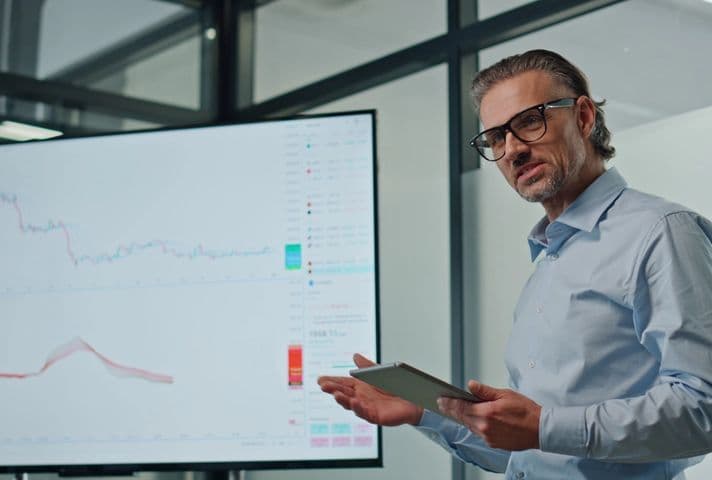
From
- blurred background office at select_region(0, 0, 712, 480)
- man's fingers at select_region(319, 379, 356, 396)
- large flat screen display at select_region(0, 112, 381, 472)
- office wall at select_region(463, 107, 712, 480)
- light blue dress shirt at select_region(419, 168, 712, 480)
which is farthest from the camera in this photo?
large flat screen display at select_region(0, 112, 381, 472)

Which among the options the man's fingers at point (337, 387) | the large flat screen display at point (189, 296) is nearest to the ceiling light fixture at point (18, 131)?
the large flat screen display at point (189, 296)

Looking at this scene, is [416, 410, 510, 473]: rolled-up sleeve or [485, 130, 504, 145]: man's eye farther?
[416, 410, 510, 473]: rolled-up sleeve

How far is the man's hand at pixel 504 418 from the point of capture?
1.58m

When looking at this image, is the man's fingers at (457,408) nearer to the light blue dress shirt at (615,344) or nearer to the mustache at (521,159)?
the light blue dress shirt at (615,344)

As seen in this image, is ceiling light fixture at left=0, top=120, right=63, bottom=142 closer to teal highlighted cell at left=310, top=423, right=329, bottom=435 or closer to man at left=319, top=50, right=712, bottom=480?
teal highlighted cell at left=310, top=423, right=329, bottom=435

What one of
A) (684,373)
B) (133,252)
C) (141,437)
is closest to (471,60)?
(133,252)

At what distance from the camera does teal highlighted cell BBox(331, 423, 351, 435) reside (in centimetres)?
273

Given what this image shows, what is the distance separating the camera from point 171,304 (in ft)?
9.54

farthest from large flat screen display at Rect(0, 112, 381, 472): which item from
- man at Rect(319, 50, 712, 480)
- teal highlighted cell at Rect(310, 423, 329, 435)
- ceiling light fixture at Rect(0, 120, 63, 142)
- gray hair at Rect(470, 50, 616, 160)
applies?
gray hair at Rect(470, 50, 616, 160)

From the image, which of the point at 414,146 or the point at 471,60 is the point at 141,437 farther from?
the point at 471,60

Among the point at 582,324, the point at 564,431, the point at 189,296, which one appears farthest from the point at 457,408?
the point at 189,296

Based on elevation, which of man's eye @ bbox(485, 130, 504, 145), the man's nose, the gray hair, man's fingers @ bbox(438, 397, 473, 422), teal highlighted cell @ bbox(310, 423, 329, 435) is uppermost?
the gray hair

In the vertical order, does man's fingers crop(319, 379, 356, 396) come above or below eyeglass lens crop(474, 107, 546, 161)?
below

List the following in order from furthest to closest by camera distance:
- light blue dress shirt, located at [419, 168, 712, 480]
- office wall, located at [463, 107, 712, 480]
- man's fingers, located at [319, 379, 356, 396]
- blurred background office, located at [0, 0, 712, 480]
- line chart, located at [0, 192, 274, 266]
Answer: line chart, located at [0, 192, 274, 266] → blurred background office, located at [0, 0, 712, 480] → office wall, located at [463, 107, 712, 480] → man's fingers, located at [319, 379, 356, 396] → light blue dress shirt, located at [419, 168, 712, 480]
